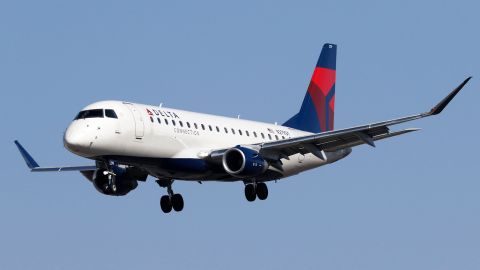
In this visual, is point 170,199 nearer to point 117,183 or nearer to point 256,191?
point 117,183

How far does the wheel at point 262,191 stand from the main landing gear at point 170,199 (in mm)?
4477

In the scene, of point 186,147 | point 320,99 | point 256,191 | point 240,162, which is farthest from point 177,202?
point 320,99

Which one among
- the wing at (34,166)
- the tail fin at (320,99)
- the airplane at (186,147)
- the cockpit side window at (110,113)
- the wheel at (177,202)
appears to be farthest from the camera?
the tail fin at (320,99)

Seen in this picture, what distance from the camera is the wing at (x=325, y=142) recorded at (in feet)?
188

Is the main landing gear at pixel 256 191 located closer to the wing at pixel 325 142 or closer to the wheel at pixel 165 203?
the wing at pixel 325 142

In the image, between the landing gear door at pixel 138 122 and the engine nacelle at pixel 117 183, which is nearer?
the landing gear door at pixel 138 122

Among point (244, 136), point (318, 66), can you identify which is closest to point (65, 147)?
point (244, 136)

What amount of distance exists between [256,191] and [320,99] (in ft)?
39.6

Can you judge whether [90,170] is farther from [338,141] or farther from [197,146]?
[338,141]

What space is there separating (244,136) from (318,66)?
39.7 feet

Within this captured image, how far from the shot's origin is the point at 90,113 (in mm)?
57094

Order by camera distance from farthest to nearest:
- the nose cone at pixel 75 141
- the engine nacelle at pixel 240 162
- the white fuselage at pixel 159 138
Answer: the engine nacelle at pixel 240 162 < the white fuselage at pixel 159 138 < the nose cone at pixel 75 141

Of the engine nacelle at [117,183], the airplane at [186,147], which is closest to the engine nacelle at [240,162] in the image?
the airplane at [186,147]

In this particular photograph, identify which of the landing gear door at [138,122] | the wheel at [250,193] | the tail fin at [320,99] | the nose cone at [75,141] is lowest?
the wheel at [250,193]
